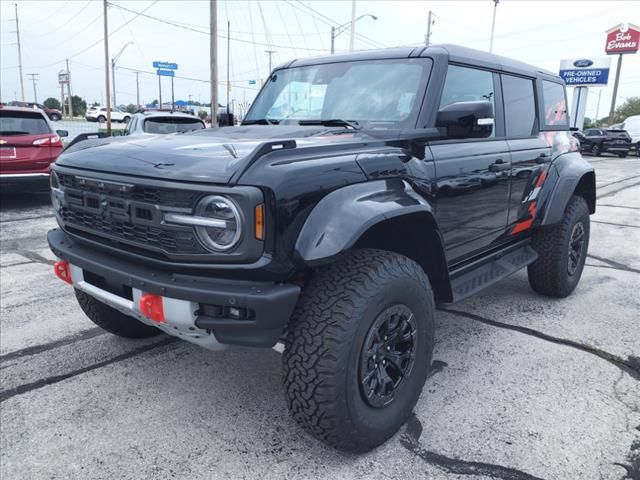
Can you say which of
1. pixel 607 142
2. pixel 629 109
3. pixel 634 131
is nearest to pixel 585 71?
pixel 634 131

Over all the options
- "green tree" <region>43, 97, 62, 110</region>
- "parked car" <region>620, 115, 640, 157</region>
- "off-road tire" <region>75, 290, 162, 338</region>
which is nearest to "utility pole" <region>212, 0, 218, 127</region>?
"off-road tire" <region>75, 290, 162, 338</region>

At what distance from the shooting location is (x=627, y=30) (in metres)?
45.1

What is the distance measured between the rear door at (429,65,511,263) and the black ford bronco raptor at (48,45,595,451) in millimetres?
15

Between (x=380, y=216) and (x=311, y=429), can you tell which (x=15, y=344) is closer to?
(x=311, y=429)

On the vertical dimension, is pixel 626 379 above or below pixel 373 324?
below

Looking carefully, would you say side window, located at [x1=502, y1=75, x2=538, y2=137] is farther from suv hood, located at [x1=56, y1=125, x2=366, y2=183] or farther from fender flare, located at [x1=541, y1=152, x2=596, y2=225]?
suv hood, located at [x1=56, y1=125, x2=366, y2=183]

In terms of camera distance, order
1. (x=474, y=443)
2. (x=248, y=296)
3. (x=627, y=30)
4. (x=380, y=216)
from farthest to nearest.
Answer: (x=627, y=30) < (x=474, y=443) < (x=380, y=216) < (x=248, y=296)

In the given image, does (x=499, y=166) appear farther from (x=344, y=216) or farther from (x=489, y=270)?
(x=344, y=216)

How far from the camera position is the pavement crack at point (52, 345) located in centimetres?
341

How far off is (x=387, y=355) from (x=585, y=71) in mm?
45250

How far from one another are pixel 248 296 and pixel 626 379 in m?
2.53

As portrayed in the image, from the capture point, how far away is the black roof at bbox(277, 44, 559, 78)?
3.21m

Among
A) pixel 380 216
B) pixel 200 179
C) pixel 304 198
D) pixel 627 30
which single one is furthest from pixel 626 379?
pixel 627 30

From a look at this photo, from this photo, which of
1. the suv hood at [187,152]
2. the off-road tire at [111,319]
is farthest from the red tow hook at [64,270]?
the suv hood at [187,152]
